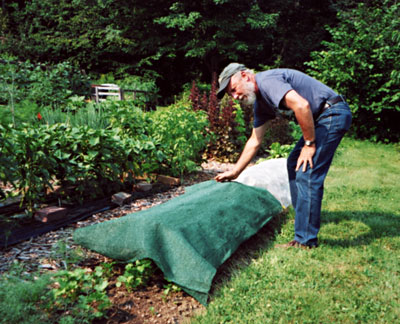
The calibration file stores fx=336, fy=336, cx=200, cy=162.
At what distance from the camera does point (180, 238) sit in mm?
2322

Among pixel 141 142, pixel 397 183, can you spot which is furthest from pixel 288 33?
pixel 141 142

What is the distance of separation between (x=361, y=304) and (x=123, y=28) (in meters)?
18.2

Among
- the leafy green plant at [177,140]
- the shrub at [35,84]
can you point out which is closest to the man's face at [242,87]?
the leafy green plant at [177,140]

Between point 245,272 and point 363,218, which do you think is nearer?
point 245,272

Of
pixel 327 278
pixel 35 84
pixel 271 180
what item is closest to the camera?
pixel 327 278

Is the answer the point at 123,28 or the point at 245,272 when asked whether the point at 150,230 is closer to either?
the point at 245,272

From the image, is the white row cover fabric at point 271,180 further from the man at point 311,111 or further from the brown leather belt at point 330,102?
the brown leather belt at point 330,102

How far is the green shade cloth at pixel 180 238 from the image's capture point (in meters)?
2.25

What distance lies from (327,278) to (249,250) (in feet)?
2.39

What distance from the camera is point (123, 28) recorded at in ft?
58.2

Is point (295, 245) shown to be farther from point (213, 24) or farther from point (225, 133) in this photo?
point (213, 24)

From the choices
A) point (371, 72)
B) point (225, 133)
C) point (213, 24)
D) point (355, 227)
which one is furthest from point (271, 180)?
point (213, 24)

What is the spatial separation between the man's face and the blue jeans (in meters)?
0.58

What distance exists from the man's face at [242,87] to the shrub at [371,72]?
786cm
